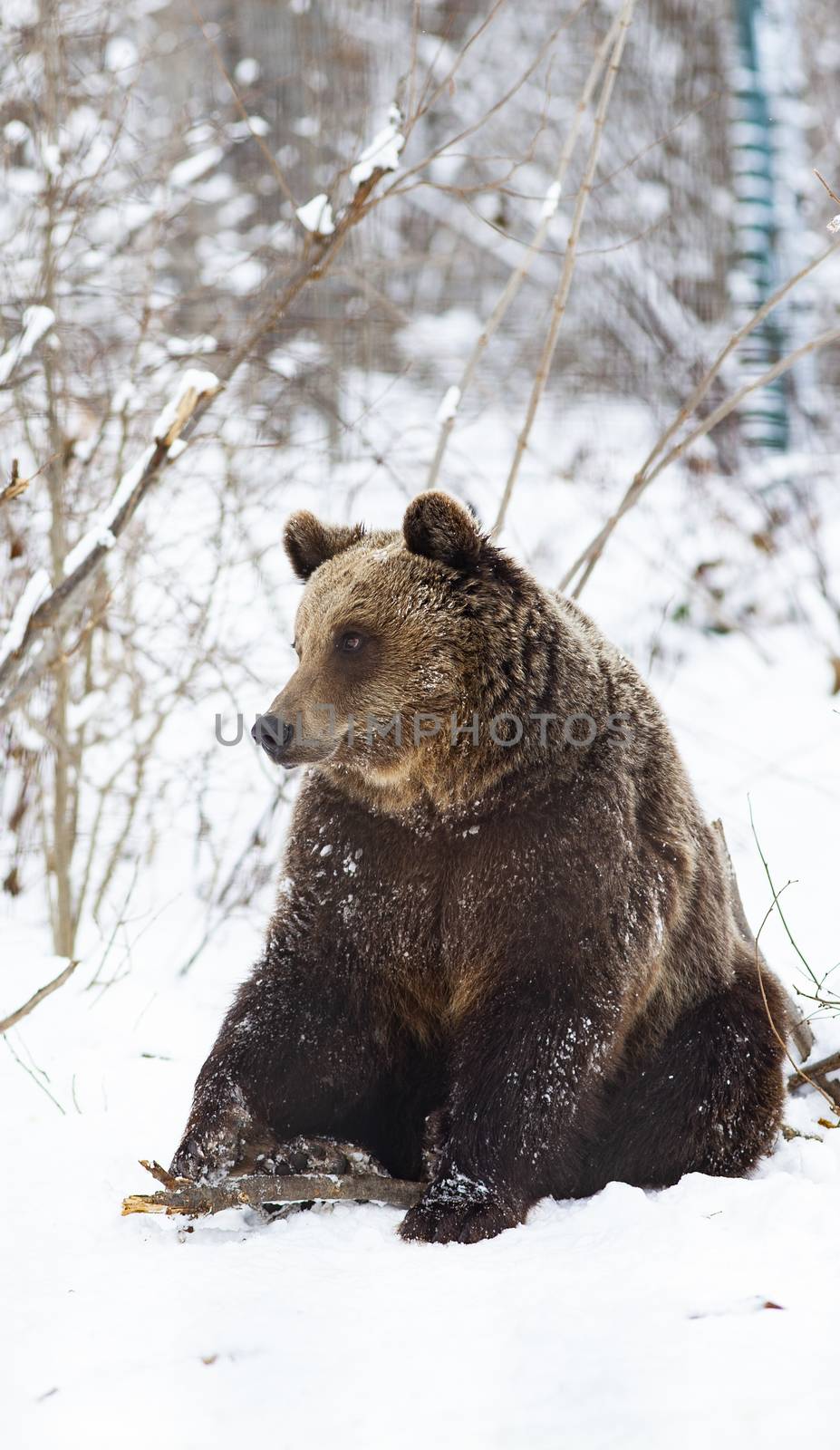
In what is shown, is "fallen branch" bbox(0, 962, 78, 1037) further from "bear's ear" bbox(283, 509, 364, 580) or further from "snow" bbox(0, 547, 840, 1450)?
"bear's ear" bbox(283, 509, 364, 580)

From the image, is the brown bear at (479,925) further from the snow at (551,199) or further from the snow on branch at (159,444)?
the snow at (551,199)

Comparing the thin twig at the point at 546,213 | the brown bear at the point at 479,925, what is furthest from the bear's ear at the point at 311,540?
the thin twig at the point at 546,213

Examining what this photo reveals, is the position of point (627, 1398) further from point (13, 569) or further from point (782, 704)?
point (782, 704)

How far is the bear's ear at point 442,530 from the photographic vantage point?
11.1 feet

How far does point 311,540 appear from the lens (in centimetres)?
379

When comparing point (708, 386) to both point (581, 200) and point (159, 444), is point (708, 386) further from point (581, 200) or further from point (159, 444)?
point (159, 444)

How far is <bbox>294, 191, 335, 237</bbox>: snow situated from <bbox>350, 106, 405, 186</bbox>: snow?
131 millimetres

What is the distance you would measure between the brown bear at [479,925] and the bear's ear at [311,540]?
0.73 feet

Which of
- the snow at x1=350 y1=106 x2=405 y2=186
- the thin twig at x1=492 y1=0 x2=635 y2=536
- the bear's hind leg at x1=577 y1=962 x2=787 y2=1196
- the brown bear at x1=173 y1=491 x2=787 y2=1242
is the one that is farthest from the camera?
the thin twig at x1=492 y1=0 x2=635 y2=536

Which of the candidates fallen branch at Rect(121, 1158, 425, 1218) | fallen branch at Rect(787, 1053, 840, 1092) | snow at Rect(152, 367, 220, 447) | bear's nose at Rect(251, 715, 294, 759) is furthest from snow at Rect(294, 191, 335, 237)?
fallen branch at Rect(787, 1053, 840, 1092)

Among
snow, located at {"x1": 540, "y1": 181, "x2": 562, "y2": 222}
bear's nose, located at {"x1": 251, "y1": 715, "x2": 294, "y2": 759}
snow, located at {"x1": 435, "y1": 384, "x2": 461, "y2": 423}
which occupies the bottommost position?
bear's nose, located at {"x1": 251, "y1": 715, "x2": 294, "y2": 759}

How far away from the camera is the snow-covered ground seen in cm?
208

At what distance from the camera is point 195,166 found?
8.14m

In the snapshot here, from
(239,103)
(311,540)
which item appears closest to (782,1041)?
(311,540)
